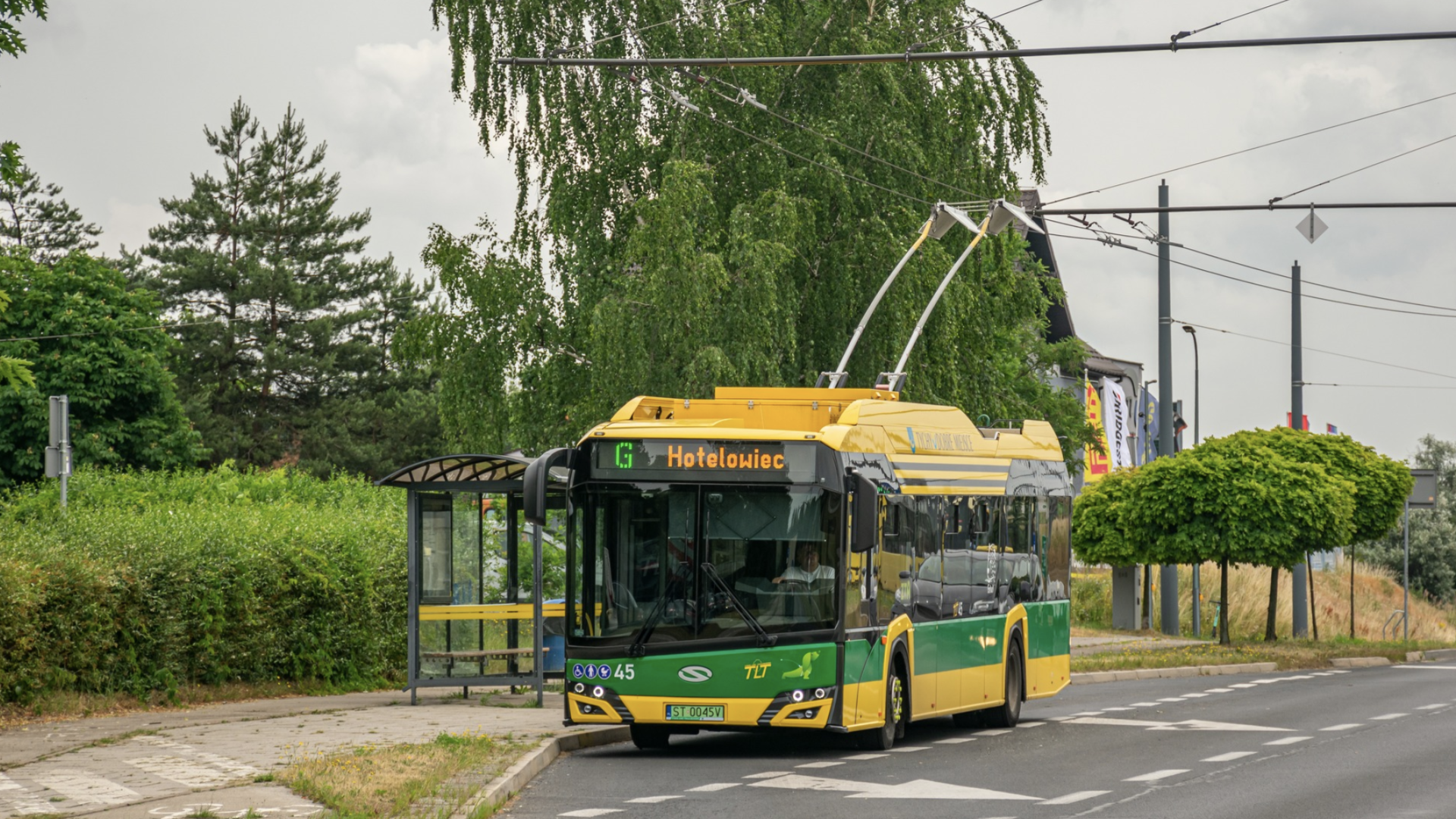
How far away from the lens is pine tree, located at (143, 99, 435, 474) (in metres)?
67.4

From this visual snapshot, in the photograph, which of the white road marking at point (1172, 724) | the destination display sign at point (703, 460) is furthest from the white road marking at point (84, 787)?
the white road marking at point (1172, 724)

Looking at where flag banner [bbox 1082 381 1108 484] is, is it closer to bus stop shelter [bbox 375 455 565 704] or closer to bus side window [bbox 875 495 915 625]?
bus stop shelter [bbox 375 455 565 704]

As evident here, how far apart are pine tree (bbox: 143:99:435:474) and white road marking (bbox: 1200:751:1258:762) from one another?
179 ft

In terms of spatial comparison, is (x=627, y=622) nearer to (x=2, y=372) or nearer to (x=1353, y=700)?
(x=2, y=372)

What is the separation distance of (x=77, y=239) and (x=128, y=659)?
2285 inches

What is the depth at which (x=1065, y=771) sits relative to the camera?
45.7ft

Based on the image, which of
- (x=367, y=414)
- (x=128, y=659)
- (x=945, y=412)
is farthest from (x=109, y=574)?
(x=367, y=414)

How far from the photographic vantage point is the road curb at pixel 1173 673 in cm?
2675

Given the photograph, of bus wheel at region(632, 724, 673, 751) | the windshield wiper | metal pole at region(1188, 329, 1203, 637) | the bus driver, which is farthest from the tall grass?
the windshield wiper

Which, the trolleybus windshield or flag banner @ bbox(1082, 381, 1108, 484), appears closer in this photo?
the trolleybus windshield

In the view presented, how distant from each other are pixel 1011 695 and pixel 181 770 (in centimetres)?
920

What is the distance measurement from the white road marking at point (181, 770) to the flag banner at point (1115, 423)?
42412 millimetres

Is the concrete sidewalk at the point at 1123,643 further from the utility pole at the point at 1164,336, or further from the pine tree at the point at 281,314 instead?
the pine tree at the point at 281,314

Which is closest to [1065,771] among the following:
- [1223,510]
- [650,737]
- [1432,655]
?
[650,737]
